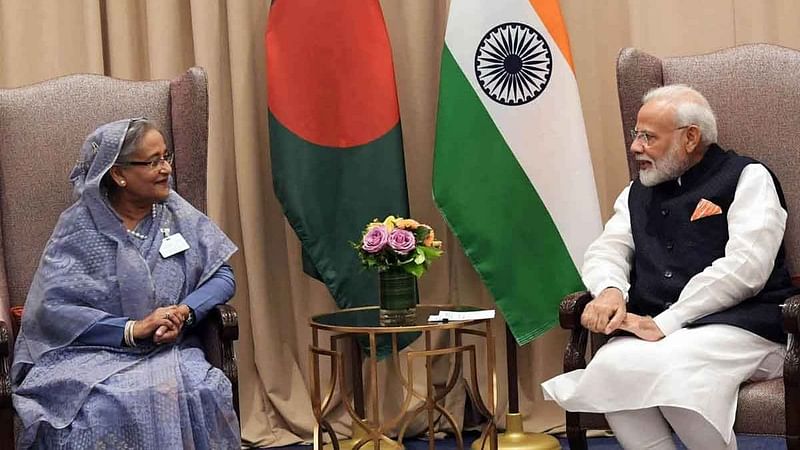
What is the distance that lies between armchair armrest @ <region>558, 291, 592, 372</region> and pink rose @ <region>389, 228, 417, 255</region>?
0.50 meters

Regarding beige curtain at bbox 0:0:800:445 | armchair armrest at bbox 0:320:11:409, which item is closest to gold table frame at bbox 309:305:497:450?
beige curtain at bbox 0:0:800:445

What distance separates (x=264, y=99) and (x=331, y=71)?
1.54ft

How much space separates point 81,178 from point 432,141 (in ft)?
4.84

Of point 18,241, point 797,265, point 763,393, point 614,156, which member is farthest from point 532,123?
point 18,241

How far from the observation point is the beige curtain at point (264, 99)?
436cm

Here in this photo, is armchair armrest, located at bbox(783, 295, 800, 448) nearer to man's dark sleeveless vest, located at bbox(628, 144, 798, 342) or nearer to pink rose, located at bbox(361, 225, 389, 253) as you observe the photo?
man's dark sleeveless vest, located at bbox(628, 144, 798, 342)

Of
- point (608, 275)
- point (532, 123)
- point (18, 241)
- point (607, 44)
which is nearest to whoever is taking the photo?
point (608, 275)

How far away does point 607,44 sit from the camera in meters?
4.38

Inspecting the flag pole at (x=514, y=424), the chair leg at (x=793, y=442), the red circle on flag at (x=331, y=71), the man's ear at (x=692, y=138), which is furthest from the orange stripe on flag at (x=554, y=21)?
the chair leg at (x=793, y=442)

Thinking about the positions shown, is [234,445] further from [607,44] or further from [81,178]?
[607,44]

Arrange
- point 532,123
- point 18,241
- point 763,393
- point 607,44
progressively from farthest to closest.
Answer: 1. point 607,44
2. point 532,123
3. point 18,241
4. point 763,393

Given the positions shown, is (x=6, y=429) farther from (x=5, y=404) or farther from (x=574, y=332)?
(x=574, y=332)

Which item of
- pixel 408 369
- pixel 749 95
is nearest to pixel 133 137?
pixel 408 369

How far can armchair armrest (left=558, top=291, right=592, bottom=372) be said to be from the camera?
329 centimetres
